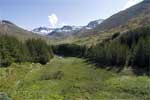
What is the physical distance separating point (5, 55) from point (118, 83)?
188ft

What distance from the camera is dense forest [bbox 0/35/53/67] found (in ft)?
396

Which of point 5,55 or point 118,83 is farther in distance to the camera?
point 5,55

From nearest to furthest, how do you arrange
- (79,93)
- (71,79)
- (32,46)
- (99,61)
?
(79,93) < (71,79) < (99,61) < (32,46)

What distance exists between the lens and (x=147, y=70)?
10312 centimetres

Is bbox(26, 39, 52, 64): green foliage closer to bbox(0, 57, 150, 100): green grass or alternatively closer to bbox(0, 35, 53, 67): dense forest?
bbox(0, 35, 53, 67): dense forest

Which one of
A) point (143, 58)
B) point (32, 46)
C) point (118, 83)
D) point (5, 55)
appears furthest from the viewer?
point (32, 46)

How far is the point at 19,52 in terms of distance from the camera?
132m

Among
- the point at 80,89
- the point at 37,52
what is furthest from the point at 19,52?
the point at 80,89

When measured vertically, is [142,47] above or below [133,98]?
above

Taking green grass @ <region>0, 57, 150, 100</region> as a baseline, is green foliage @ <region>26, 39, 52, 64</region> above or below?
above

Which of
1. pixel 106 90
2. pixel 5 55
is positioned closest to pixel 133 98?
pixel 106 90

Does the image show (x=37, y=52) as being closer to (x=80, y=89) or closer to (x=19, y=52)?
(x=19, y=52)

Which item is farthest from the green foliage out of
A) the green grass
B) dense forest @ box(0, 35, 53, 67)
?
the green grass

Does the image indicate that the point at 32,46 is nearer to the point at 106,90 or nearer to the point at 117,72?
the point at 117,72
